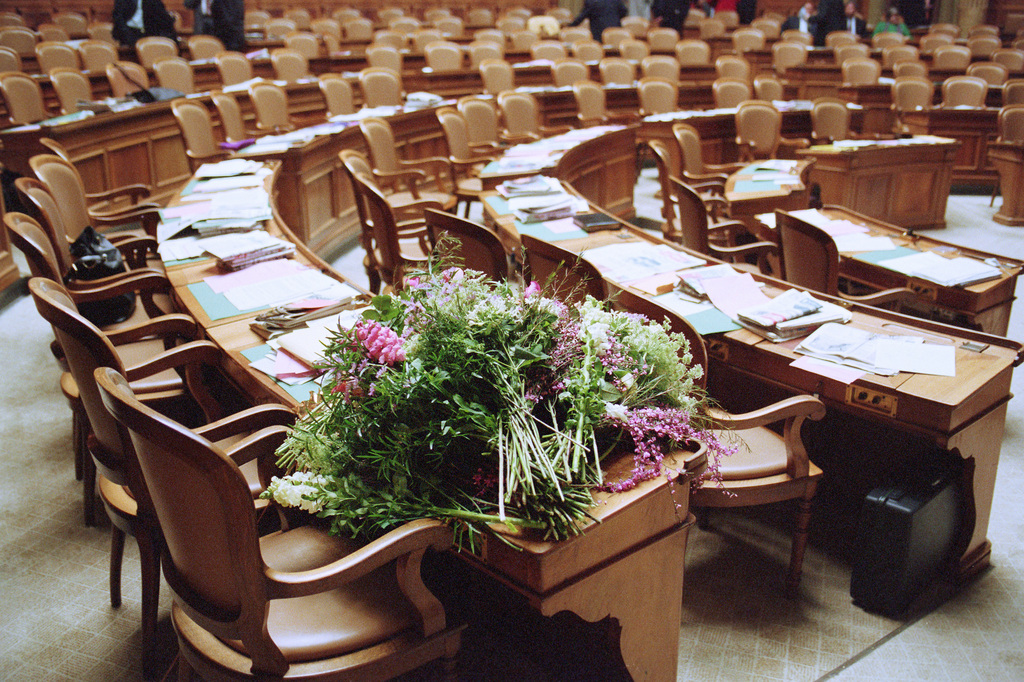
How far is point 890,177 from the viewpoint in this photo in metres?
5.98

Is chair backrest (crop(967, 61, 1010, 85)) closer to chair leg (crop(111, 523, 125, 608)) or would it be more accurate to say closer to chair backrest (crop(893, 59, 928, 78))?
chair backrest (crop(893, 59, 928, 78))

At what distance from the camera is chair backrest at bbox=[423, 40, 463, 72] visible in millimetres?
8672

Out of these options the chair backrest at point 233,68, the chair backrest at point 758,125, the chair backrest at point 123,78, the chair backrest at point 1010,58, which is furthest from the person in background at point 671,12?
the chair backrest at point 123,78

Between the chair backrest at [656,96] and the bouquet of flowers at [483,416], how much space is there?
Result: 6221mm

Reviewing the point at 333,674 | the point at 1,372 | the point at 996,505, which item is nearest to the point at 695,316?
the point at 996,505

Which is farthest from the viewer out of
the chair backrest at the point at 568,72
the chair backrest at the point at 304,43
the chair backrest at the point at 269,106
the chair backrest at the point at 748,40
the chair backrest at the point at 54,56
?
the chair backrest at the point at 748,40

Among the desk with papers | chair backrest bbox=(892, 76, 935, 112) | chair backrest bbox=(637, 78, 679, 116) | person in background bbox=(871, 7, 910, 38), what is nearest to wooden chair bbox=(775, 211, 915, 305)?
the desk with papers

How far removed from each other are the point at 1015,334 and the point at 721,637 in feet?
10.4

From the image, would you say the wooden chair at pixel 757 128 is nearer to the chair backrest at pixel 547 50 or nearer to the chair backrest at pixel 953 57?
the chair backrest at pixel 547 50

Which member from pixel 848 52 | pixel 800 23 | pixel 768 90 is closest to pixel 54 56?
pixel 768 90

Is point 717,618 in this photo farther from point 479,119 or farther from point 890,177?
point 890,177

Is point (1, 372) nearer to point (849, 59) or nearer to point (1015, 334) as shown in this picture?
point (1015, 334)

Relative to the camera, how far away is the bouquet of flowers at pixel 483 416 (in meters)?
1.33

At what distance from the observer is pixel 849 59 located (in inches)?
340
